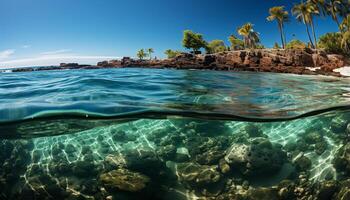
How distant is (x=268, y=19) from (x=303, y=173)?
58.0 meters

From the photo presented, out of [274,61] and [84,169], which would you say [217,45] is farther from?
[84,169]

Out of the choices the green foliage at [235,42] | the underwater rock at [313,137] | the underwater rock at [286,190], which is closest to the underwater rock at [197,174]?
the underwater rock at [286,190]

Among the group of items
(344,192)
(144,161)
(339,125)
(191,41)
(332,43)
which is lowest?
(344,192)

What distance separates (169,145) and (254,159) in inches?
Result: 95.5

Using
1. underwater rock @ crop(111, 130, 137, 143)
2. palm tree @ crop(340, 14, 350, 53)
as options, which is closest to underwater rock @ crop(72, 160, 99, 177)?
underwater rock @ crop(111, 130, 137, 143)

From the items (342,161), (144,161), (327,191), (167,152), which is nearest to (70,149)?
(144,161)

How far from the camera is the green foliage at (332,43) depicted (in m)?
50.9

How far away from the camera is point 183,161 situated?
24.7 feet

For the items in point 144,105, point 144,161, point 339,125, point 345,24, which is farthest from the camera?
point 345,24

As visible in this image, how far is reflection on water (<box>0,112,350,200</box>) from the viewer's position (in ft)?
21.1

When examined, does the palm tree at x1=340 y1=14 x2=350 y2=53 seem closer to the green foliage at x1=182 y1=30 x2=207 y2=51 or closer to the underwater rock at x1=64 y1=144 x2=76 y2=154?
the green foliage at x1=182 y1=30 x2=207 y2=51

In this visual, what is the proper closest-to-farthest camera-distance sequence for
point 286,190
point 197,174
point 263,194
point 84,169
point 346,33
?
point 263,194 < point 286,190 < point 197,174 < point 84,169 < point 346,33

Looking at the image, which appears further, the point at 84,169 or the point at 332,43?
the point at 332,43

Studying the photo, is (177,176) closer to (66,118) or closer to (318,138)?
(66,118)
